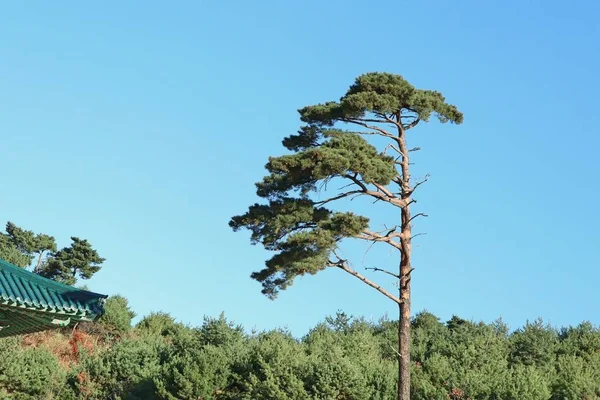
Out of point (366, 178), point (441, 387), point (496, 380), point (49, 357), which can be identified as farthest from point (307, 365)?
point (49, 357)

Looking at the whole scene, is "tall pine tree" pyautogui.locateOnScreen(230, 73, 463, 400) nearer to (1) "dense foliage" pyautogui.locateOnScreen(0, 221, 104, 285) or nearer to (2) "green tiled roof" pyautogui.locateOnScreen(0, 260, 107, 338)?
(2) "green tiled roof" pyautogui.locateOnScreen(0, 260, 107, 338)

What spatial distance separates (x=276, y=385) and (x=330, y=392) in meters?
1.89

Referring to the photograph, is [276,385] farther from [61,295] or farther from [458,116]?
[61,295]

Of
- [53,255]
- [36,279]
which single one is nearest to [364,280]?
[36,279]

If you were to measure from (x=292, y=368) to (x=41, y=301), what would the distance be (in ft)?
55.7

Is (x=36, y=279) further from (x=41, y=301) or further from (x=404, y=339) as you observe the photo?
(x=404, y=339)

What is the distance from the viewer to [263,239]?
21.0 meters

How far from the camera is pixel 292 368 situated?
26.1m

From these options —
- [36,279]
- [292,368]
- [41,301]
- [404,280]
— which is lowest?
[41,301]

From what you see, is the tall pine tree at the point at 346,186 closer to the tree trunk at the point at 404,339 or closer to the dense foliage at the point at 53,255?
the tree trunk at the point at 404,339

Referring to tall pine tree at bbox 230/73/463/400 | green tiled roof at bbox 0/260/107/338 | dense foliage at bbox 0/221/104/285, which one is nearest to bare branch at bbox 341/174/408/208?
tall pine tree at bbox 230/73/463/400

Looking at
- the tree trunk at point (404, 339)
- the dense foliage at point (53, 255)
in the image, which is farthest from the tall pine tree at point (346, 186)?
the dense foliage at point (53, 255)

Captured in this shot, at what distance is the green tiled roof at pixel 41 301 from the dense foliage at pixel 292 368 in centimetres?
1413

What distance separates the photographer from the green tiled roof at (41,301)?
9938 mm
